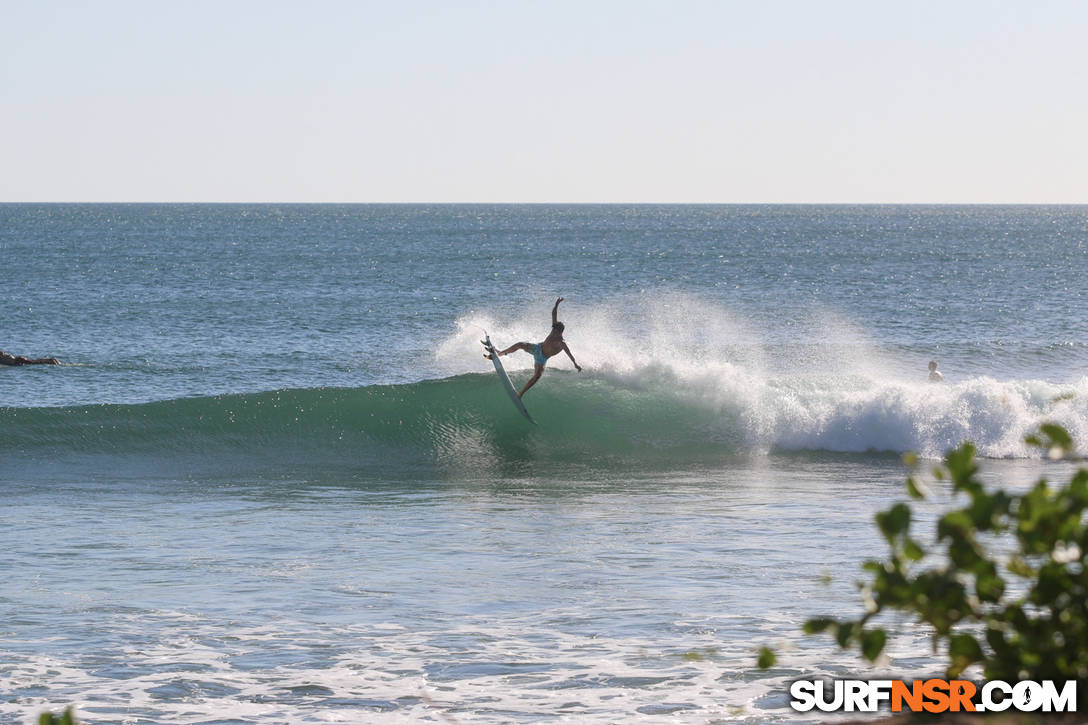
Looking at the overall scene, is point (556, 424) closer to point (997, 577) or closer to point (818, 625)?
point (818, 625)

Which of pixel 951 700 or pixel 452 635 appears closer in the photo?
pixel 951 700

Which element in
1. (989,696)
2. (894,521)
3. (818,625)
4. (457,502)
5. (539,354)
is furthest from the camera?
(539,354)

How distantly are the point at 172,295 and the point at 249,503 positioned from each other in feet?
135

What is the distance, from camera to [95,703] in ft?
24.1

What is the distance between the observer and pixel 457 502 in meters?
14.5

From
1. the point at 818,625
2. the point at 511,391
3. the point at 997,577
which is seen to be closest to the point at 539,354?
the point at 511,391

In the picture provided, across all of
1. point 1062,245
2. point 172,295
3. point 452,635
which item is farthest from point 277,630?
point 1062,245

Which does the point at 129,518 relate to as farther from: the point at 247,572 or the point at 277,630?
the point at 277,630

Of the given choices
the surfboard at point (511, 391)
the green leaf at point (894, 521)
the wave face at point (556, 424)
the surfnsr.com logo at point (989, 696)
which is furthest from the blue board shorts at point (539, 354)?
the green leaf at point (894, 521)

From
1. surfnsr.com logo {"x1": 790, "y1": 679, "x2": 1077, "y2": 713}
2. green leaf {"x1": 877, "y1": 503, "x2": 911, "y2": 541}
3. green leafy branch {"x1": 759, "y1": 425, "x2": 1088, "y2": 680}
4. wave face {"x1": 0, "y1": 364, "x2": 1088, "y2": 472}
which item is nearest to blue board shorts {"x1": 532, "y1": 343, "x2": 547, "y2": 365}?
wave face {"x1": 0, "y1": 364, "x2": 1088, "y2": 472}

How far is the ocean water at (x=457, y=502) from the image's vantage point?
309 inches

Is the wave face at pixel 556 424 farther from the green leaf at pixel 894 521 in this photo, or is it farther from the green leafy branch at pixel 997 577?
the green leaf at pixel 894 521

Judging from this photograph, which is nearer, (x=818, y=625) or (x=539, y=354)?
(x=818, y=625)

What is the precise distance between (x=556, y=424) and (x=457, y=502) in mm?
5824
